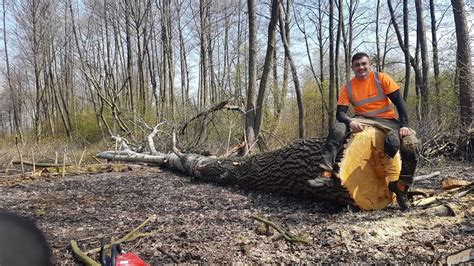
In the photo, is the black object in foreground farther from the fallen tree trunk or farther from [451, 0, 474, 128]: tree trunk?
[451, 0, 474, 128]: tree trunk

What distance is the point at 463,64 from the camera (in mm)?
10367

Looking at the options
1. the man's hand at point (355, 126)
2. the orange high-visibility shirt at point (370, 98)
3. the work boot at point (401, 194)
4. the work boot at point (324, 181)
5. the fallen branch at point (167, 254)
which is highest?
the orange high-visibility shirt at point (370, 98)

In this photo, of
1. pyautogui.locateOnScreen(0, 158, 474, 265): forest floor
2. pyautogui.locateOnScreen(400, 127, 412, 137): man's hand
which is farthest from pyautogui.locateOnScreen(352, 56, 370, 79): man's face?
pyautogui.locateOnScreen(0, 158, 474, 265): forest floor

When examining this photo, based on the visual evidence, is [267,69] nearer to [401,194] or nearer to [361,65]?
[361,65]

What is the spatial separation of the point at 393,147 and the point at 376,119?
0.47 m

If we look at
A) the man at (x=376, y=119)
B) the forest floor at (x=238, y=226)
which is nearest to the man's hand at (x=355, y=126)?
the man at (x=376, y=119)

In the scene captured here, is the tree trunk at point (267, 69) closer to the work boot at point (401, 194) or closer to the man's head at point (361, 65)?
the man's head at point (361, 65)

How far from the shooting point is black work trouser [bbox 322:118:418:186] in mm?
4340

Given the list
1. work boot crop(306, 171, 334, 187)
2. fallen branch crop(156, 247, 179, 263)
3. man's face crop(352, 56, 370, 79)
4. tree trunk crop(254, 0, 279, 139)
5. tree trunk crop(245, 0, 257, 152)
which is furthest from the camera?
tree trunk crop(254, 0, 279, 139)

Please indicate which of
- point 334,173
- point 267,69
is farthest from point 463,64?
point 334,173

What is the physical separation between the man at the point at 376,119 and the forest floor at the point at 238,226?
1.27 ft

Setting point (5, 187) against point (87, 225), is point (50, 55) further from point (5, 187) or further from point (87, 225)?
point (87, 225)

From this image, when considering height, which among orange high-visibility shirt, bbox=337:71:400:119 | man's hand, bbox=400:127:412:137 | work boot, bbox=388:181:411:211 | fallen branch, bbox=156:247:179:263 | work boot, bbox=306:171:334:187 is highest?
orange high-visibility shirt, bbox=337:71:400:119

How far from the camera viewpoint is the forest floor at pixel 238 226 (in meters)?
3.33
